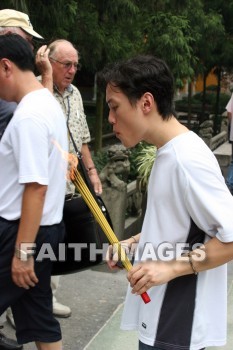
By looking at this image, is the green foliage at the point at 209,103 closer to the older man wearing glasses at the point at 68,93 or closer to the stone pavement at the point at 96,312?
the stone pavement at the point at 96,312

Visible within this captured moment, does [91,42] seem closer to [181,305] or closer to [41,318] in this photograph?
[41,318]

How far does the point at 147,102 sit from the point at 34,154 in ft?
2.30

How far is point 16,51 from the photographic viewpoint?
2.41 m

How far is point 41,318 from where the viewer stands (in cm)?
274

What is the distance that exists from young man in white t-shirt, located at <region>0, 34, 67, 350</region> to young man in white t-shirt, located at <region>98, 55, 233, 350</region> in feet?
1.84


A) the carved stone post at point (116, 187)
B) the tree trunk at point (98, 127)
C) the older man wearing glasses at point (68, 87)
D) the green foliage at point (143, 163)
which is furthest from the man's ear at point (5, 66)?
the tree trunk at point (98, 127)

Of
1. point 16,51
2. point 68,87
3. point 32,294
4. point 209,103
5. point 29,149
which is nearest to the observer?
point 29,149

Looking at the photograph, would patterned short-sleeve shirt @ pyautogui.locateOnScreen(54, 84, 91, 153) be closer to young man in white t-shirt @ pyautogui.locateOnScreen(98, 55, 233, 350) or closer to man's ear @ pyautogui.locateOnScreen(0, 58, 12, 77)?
man's ear @ pyautogui.locateOnScreen(0, 58, 12, 77)

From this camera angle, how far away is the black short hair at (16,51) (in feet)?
7.88

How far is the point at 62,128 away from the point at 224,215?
1.08 metres

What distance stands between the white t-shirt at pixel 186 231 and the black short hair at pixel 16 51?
93 cm

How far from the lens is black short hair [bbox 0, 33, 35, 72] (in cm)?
240

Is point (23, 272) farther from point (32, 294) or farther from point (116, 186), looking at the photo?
point (116, 186)

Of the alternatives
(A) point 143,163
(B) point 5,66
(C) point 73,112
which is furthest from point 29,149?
(A) point 143,163
